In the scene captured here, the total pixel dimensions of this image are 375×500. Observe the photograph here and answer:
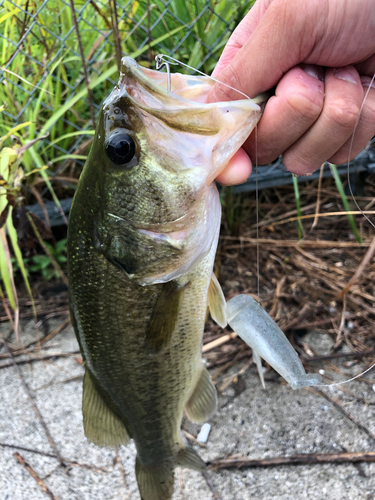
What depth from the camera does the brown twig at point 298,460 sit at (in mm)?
1711

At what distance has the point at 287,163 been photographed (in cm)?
118

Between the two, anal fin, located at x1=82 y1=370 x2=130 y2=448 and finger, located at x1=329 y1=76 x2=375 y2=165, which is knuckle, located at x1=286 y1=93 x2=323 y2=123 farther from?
anal fin, located at x1=82 y1=370 x2=130 y2=448

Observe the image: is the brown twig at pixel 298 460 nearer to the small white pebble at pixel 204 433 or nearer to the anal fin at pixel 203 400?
the small white pebble at pixel 204 433

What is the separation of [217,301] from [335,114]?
652 mm

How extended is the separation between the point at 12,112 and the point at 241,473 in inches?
96.4

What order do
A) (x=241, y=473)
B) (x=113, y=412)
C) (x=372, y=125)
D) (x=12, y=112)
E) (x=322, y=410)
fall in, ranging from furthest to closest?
(x=12, y=112), (x=322, y=410), (x=241, y=473), (x=113, y=412), (x=372, y=125)

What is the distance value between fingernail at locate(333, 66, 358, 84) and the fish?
0.24 meters

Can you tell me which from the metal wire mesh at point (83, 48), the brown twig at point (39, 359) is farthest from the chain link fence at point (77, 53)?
the brown twig at point (39, 359)

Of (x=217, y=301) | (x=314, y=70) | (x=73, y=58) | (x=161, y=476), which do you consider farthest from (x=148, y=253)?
(x=73, y=58)

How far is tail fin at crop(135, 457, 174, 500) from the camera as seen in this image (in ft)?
5.00

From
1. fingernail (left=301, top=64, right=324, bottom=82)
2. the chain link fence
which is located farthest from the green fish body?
the chain link fence

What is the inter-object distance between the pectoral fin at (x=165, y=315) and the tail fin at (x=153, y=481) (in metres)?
0.61

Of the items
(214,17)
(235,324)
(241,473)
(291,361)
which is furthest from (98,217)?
(214,17)

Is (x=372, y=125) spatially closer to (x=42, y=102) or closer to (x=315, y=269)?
(x=315, y=269)
